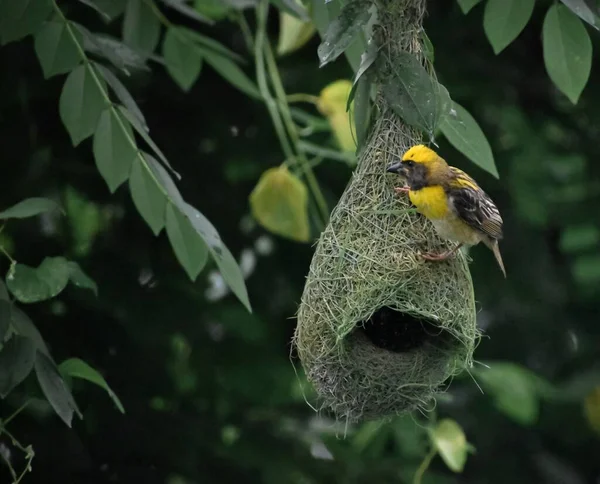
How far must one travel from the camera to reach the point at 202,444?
4.48 metres

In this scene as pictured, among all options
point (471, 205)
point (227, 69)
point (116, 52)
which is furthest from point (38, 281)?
point (227, 69)

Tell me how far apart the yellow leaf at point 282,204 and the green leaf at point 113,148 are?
2.85 ft

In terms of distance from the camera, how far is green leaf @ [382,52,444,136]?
8.10 ft

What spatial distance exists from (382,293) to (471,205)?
13.3 inches

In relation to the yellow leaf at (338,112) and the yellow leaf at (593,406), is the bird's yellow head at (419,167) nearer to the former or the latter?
the yellow leaf at (338,112)

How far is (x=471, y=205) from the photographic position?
2906 millimetres

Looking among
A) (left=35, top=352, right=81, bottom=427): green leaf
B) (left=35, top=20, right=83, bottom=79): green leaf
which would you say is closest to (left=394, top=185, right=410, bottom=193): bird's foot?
(left=35, top=20, right=83, bottom=79): green leaf

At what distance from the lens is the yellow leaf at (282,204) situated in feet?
12.2

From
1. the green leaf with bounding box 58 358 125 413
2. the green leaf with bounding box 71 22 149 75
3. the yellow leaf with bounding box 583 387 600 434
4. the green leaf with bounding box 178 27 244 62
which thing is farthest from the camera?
the yellow leaf with bounding box 583 387 600 434

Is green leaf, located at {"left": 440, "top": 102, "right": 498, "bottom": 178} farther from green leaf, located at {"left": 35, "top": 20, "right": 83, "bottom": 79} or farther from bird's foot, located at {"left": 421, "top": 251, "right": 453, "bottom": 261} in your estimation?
green leaf, located at {"left": 35, "top": 20, "right": 83, "bottom": 79}

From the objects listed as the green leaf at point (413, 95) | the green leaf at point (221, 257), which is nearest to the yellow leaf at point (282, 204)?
the green leaf at point (221, 257)

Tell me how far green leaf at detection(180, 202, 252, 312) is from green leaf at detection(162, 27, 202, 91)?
3.18ft

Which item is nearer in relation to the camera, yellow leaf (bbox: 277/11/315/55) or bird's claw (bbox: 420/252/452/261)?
bird's claw (bbox: 420/252/452/261)

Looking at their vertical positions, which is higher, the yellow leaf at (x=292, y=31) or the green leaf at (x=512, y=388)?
the yellow leaf at (x=292, y=31)
